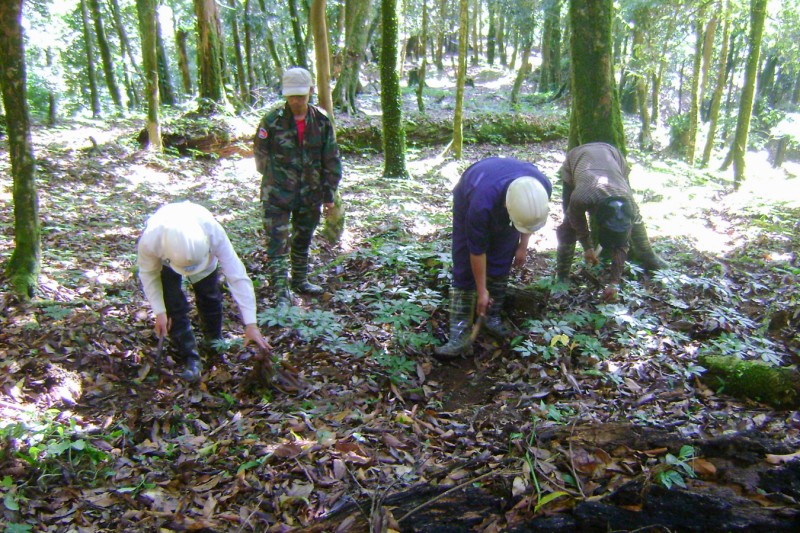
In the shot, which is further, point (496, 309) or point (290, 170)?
point (290, 170)

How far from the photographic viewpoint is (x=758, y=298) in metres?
5.23

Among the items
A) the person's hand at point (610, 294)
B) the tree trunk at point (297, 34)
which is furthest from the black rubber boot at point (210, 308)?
the tree trunk at point (297, 34)

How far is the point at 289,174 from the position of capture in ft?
16.8

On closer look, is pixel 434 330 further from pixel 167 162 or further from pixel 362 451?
pixel 167 162

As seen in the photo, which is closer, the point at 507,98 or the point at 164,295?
the point at 164,295

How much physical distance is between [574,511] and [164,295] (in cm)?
318

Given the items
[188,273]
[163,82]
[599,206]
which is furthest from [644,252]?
[163,82]

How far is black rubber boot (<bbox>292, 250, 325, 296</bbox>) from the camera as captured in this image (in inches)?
217

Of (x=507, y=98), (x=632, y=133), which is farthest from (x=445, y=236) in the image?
(x=507, y=98)

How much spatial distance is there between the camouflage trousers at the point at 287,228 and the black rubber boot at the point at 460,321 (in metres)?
1.75

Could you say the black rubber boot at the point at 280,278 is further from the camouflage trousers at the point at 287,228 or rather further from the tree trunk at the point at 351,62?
the tree trunk at the point at 351,62

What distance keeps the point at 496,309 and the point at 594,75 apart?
293cm

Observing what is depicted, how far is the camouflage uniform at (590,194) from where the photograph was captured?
4.77 metres

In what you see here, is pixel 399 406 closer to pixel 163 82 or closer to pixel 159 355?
pixel 159 355
